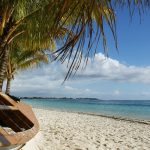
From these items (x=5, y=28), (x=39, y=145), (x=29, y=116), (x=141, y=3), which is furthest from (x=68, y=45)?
(x=5, y=28)

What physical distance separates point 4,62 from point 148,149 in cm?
556

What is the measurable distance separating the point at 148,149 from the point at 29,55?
33.1 feet

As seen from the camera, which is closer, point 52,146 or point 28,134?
point 28,134

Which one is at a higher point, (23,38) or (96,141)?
(23,38)

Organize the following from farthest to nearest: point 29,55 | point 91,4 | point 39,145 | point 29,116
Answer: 1. point 29,55
2. point 39,145
3. point 29,116
4. point 91,4

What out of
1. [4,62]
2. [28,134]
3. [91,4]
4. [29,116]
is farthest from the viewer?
[4,62]

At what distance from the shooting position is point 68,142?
26.0 feet

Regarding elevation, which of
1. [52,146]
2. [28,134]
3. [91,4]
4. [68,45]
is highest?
[91,4]

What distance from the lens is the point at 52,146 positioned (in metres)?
7.17

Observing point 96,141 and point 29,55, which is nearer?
point 96,141

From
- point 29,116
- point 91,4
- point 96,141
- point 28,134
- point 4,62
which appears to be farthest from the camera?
point 4,62

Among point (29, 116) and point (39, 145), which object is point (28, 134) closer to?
point (29, 116)

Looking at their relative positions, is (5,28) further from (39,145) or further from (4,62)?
(39,145)

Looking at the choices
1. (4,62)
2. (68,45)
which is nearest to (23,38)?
(4,62)
